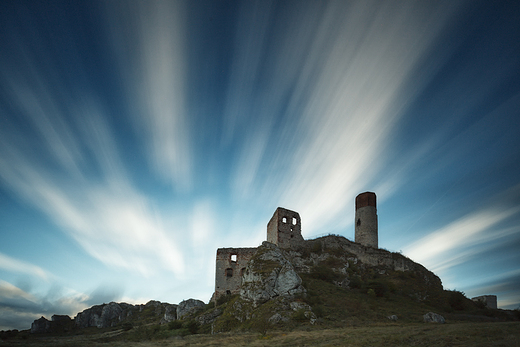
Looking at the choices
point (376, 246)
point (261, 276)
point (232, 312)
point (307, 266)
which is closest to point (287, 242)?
point (307, 266)

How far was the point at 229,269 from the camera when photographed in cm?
4169

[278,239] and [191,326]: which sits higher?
[278,239]

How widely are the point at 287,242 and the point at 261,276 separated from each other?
12.3 metres

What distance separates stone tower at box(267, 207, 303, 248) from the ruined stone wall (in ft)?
14.9

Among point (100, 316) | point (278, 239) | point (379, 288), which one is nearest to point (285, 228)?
point (278, 239)

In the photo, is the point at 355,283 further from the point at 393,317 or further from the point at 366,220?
the point at 366,220

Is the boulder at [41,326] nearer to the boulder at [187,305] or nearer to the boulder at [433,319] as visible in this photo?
the boulder at [187,305]

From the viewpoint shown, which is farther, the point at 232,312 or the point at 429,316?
the point at 232,312

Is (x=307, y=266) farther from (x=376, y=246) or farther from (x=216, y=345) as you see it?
(x=216, y=345)

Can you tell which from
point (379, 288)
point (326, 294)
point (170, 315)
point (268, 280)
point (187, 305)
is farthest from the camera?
point (170, 315)

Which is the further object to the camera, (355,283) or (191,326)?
(355,283)

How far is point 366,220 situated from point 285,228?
19597mm

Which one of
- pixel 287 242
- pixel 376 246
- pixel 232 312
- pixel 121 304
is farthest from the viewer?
pixel 121 304

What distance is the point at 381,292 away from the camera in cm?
3791
